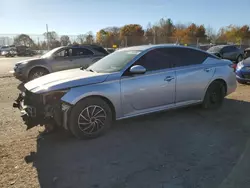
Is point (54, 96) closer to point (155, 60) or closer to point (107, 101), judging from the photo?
point (107, 101)

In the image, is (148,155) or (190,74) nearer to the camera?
(148,155)

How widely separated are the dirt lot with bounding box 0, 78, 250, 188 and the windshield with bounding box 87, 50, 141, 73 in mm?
1150

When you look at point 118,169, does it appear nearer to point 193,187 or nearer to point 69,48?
point 193,187

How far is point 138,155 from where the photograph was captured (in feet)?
12.9

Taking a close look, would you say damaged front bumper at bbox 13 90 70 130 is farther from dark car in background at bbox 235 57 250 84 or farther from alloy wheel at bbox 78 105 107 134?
dark car in background at bbox 235 57 250 84

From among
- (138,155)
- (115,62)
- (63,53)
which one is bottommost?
(138,155)

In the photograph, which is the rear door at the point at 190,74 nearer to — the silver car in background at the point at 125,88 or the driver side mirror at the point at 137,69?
the silver car in background at the point at 125,88

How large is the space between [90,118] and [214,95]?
3239mm

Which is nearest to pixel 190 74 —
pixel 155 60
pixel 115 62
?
pixel 155 60

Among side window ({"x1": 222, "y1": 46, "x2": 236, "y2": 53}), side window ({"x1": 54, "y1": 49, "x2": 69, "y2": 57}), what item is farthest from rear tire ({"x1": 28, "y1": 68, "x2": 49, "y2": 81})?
side window ({"x1": 222, "y1": 46, "x2": 236, "y2": 53})

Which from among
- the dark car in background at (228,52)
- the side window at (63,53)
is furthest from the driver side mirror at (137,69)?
the dark car in background at (228,52)

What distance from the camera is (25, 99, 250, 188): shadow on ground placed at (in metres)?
3.26

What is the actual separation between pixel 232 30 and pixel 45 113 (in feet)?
217

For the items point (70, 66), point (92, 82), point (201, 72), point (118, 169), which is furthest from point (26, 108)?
point (70, 66)
